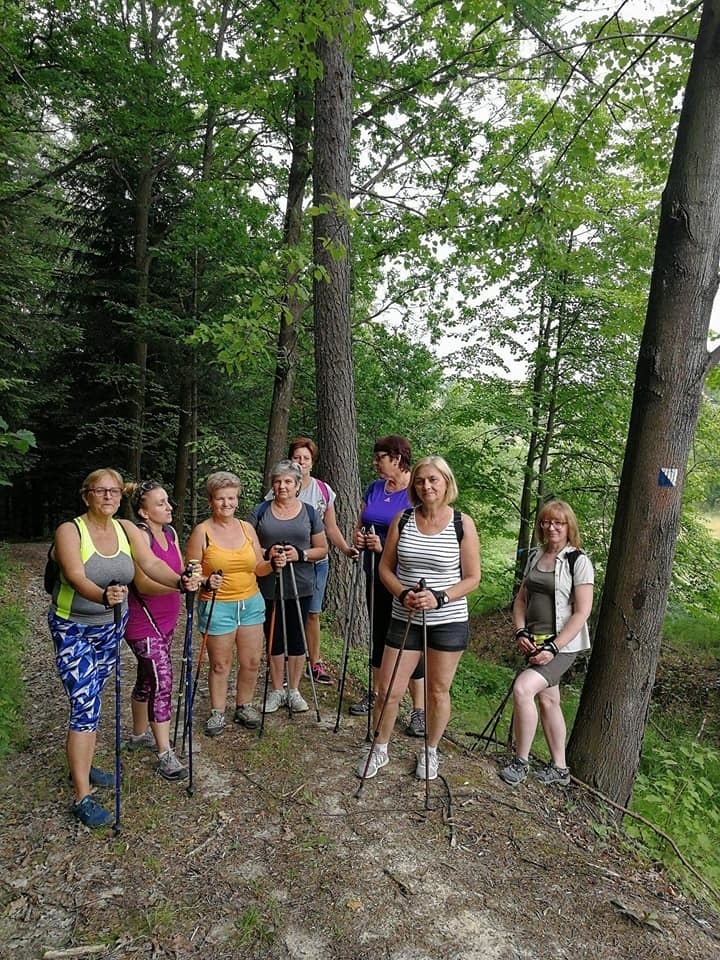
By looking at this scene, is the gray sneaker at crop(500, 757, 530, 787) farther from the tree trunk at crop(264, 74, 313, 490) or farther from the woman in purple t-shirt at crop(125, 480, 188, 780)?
the tree trunk at crop(264, 74, 313, 490)

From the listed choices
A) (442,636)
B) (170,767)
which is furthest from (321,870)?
(442,636)

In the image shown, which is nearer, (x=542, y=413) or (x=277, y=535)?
(x=277, y=535)

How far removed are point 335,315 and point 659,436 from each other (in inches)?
138

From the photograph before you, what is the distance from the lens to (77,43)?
8836 mm

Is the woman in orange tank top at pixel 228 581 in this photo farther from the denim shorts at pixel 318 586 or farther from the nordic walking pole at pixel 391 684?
the nordic walking pole at pixel 391 684

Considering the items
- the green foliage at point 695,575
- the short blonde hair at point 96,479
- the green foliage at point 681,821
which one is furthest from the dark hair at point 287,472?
the green foliage at point 695,575

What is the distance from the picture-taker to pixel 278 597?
14.2ft

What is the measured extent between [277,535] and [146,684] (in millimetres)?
1264

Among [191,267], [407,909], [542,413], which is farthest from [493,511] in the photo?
[407,909]

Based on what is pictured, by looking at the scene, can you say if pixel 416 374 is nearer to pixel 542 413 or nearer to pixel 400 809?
pixel 542 413

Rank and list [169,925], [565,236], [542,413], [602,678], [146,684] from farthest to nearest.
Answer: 1. [542,413]
2. [565,236]
3. [602,678]
4. [146,684]
5. [169,925]

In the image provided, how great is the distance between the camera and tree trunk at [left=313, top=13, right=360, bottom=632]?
5.77m

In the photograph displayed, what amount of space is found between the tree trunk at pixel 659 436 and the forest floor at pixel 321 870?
1.79 feet

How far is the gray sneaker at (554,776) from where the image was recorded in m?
3.89
